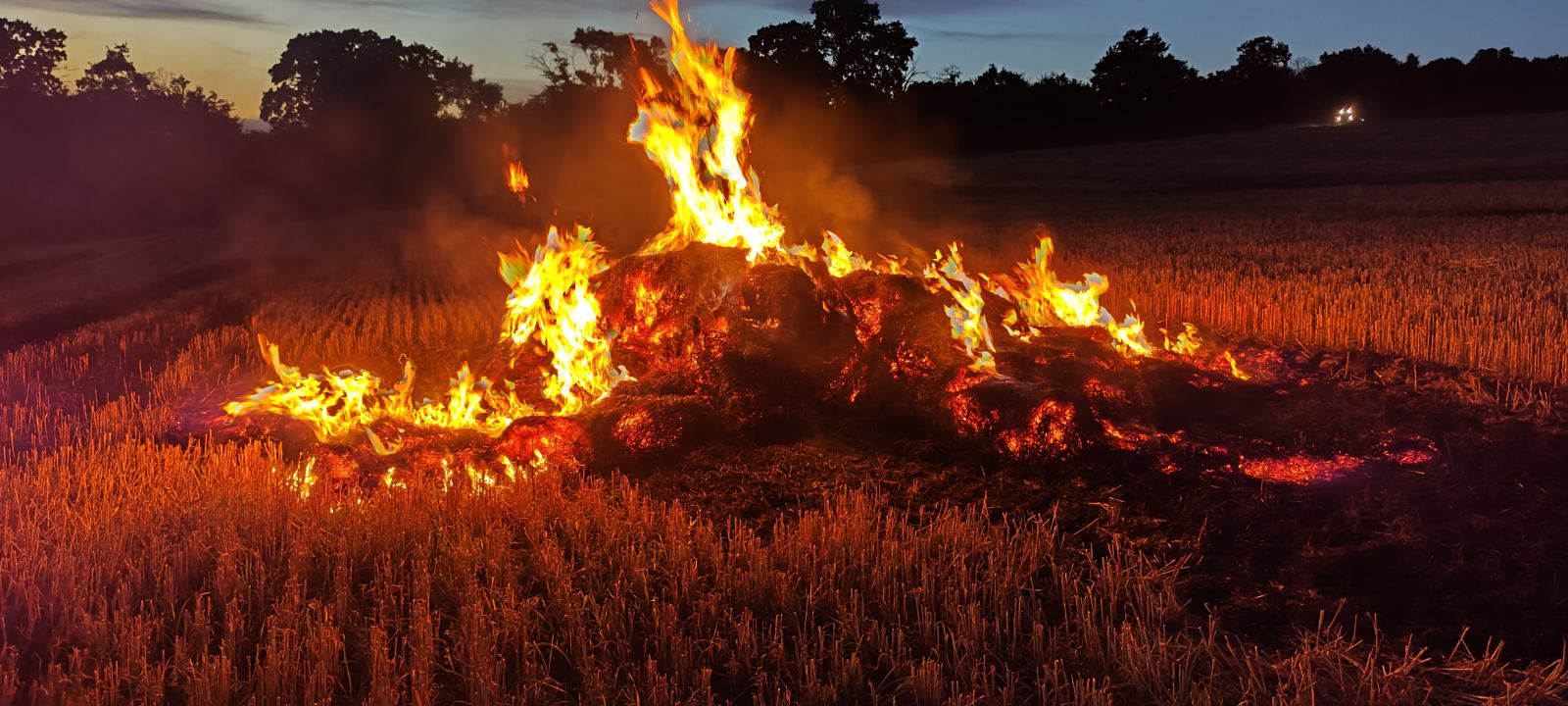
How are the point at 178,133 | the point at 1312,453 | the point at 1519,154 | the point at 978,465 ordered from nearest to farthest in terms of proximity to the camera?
the point at 1312,453 → the point at 978,465 → the point at 1519,154 → the point at 178,133

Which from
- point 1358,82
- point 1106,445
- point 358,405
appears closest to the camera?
point 1106,445

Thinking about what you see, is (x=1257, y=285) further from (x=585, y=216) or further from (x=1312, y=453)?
(x=585, y=216)

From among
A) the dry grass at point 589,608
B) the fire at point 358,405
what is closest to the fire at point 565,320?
the fire at point 358,405

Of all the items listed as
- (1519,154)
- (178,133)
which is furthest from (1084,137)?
(178,133)

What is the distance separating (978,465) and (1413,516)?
103 inches

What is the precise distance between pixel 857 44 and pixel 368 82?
2639 cm

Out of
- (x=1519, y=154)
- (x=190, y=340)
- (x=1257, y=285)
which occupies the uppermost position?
(x=1519, y=154)

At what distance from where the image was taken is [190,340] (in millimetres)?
13555

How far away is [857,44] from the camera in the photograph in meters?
60.3

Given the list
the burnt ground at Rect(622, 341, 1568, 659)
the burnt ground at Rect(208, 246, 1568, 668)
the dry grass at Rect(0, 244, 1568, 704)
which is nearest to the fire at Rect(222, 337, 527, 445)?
the burnt ground at Rect(208, 246, 1568, 668)

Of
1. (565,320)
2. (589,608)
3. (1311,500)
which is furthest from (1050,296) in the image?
(589,608)

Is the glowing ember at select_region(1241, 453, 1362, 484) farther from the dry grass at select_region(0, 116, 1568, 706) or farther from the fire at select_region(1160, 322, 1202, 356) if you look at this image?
the fire at select_region(1160, 322, 1202, 356)

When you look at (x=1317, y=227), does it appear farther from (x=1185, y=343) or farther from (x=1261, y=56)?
(x=1261, y=56)

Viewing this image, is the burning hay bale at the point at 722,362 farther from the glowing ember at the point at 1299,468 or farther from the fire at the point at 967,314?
the glowing ember at the point at 1299,468
